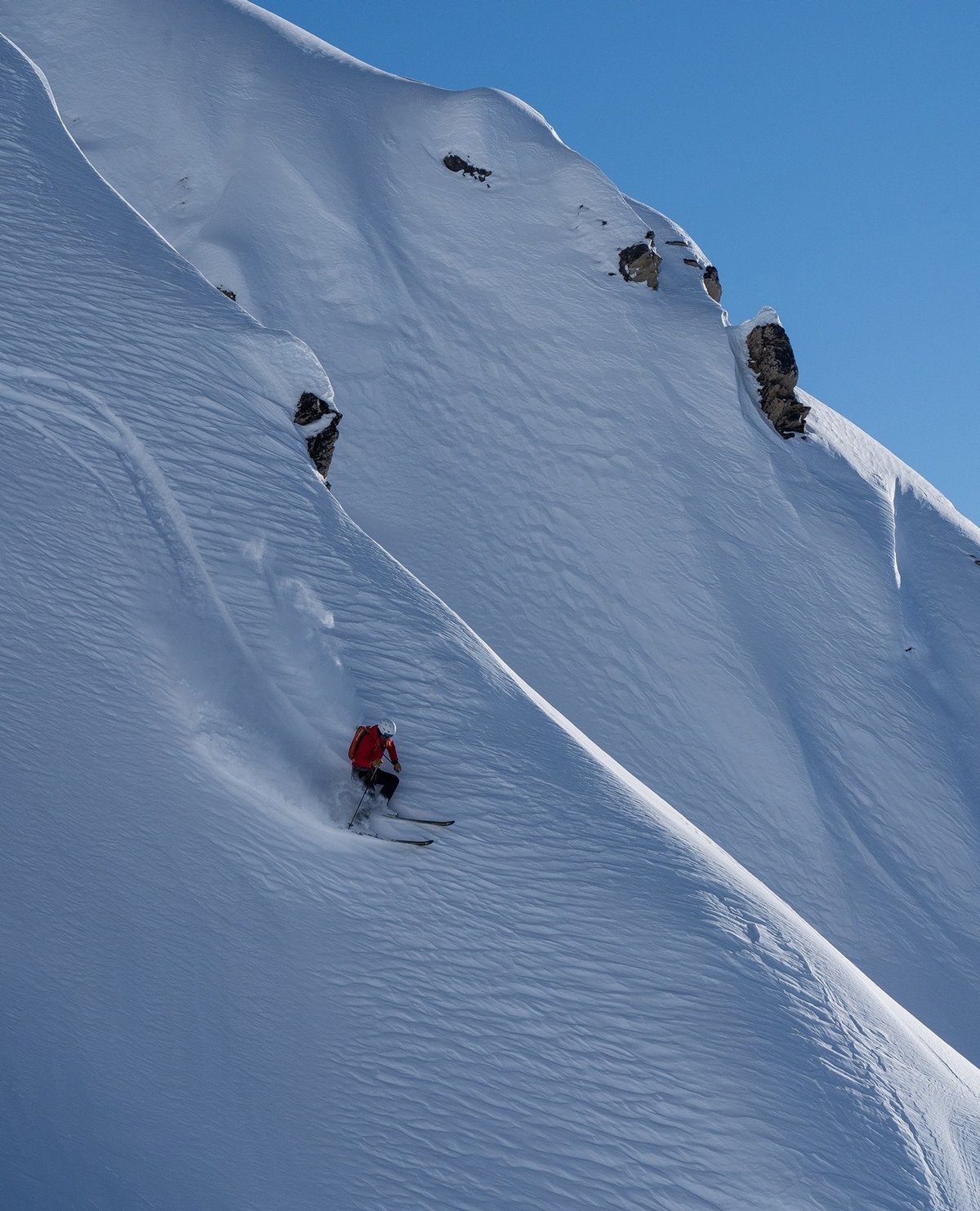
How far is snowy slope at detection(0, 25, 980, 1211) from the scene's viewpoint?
8031 millimetres

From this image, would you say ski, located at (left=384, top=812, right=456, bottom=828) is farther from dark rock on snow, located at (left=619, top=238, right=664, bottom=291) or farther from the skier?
dark rock on snow, located at (left=619, top=238, right=664, bottom=291)

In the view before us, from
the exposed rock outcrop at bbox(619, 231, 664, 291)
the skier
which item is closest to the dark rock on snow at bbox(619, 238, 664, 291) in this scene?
the exposed rock outcrop at bbox(619, 231, 664, 291)

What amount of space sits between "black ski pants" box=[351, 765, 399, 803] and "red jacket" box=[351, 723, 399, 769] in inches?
3.7

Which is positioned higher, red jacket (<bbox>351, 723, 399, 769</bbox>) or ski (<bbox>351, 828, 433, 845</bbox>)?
red jacket (<bbox>351, 723, 399, 769</bbox>)

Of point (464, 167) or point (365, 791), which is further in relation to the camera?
point (464, 167)

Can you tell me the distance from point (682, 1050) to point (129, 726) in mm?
6423

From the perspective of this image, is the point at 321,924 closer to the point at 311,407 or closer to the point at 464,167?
the point at 311,407

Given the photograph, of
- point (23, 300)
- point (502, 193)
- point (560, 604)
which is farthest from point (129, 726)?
point (502, 193)

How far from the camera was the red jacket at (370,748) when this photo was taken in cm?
1068

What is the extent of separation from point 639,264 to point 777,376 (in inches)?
234

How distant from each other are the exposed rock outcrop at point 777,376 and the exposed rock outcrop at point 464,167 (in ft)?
37.0

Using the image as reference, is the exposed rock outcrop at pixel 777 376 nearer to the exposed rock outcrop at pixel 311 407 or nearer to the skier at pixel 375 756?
the exposed rock outcrop at pixel 311 407

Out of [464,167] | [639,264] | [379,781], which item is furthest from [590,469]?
[379,781]

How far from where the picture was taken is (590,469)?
90.1 ft
